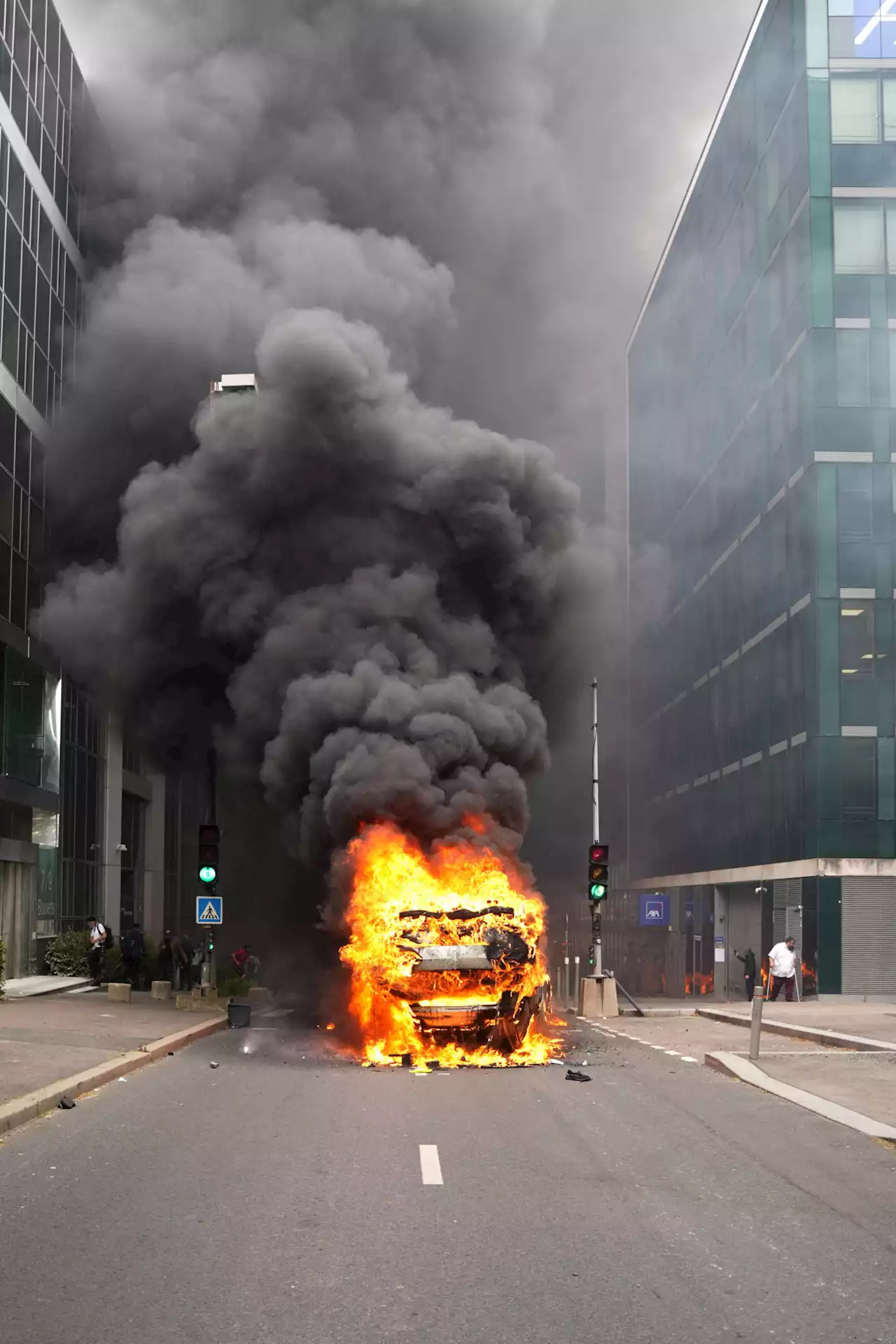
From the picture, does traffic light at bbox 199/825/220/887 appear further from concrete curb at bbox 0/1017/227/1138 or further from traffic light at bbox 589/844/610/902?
traffic light at bbox 589/844/610/902

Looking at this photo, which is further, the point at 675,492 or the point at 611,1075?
the point at 675,492

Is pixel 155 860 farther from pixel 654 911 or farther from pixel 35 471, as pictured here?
pixel 35 471

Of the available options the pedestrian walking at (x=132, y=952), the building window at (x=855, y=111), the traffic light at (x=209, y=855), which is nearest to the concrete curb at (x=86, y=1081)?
the traffic light at (x=209, y=855)

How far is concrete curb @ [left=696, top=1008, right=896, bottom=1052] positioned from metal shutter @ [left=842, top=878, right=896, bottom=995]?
9.46m

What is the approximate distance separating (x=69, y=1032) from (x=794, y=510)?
26318 mm

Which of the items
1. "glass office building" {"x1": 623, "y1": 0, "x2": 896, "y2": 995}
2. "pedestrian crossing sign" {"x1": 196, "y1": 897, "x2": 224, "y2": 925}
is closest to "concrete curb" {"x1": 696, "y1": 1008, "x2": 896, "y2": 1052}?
"pedestrian crossing sign" {"x1": 196, "y1": 897, "x2": 224, "y2": 925}

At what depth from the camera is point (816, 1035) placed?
20.4m

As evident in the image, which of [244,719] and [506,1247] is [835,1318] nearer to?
[506,1247]

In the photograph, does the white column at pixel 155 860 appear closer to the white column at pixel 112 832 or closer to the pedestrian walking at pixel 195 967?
the white column at pixel 112 832

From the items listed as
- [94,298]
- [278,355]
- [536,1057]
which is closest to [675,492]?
[94,298]

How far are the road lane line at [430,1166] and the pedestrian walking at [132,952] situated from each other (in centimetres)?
2102

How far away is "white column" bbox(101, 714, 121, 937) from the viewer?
136 feet

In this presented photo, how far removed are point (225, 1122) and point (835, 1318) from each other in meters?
6.67

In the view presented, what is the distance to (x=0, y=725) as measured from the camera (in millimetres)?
29828
